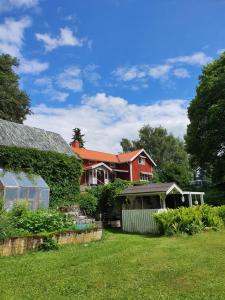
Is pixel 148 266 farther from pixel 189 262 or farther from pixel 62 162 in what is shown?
pixel 62 162

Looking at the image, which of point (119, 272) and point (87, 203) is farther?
point (87, 203)

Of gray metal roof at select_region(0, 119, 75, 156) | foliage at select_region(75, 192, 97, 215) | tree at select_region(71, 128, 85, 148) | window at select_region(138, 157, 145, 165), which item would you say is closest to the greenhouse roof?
gray metal roof at select_region(0, 119, 75, 156)

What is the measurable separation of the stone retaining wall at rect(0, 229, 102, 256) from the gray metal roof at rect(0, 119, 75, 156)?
12.3 meters

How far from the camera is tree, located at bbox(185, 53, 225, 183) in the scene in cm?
3108

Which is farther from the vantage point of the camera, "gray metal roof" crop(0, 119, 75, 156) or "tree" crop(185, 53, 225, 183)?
"tree" crop(185, 53, 225, 183)

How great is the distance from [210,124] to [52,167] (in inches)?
678

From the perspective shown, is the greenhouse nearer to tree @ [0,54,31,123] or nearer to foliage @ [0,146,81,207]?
foliage @ [0,146,81,207]

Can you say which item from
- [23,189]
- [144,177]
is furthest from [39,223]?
[144,177]

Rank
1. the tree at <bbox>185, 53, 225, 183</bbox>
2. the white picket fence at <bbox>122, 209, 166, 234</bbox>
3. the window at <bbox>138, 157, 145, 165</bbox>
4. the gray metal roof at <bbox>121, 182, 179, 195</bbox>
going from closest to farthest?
the white picket fence at <bbox>122, 209, 166, 234</bbox> < the gray metal roof at <bbox>121, 182, 179, 195</bbox> < the tree at <bbox>185, 53, 225, 183</bbox> < the window at <bbox>138, 157, 145, 165</bbox>

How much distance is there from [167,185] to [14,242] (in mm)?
10776

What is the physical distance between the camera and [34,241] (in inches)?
468

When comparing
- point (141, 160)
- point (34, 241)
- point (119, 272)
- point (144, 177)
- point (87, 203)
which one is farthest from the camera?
point (144, 177)

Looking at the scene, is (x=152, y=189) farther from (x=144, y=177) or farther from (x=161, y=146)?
(x=161, y=146)

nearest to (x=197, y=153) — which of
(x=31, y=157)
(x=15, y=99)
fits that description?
(x=31, y=157)
